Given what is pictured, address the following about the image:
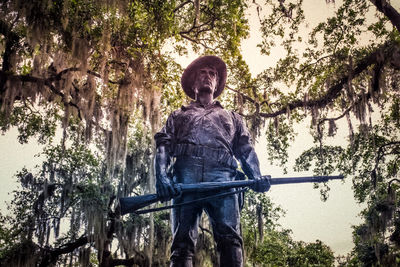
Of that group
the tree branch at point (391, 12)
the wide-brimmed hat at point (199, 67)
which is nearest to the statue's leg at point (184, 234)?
the wide-brimmed hat at point (199, 67)

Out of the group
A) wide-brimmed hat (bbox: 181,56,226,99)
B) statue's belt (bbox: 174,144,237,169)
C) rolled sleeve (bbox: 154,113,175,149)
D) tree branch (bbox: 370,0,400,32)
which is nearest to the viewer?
statue's belt (bbox: 174,144,237,169)

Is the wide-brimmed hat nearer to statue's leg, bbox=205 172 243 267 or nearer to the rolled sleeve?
the rolled sleeve

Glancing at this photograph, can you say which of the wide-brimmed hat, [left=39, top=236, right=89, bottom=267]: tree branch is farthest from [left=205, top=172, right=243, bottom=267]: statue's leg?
[left=39, top=236, right=89, bottom=267]: tree branch

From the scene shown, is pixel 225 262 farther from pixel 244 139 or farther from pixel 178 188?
pixel 244 139

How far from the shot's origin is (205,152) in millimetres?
3025

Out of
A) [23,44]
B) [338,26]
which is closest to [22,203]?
[23,44]

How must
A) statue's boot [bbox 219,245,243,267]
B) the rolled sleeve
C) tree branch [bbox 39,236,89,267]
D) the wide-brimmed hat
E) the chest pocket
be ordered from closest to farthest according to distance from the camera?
statue's boot [bbox 219,245,243,267] → the rolled sleeve → the chest pocket → the wide-brimmed hat → tree branch [bbox 39,236,89,267]

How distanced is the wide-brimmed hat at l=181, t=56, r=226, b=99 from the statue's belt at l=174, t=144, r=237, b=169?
3.53ft

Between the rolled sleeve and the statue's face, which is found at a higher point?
the statue's face

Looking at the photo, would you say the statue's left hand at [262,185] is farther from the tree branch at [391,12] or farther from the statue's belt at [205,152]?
the tree branch at [391,12]

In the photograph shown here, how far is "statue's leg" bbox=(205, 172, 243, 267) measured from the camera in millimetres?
2586

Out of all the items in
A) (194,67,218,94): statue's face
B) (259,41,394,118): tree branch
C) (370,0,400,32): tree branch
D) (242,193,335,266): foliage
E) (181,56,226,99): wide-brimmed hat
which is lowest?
(242,193,335,266): foliage

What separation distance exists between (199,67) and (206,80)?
31cm

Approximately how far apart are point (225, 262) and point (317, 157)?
34.5 feet
